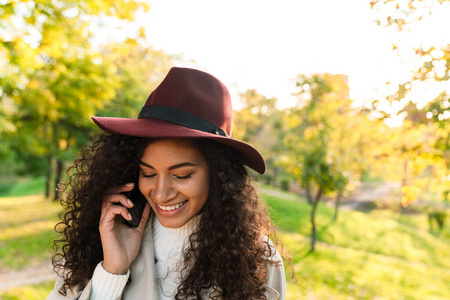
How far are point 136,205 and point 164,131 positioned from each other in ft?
1.93

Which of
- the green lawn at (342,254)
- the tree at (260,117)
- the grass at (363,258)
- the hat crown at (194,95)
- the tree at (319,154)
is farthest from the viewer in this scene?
the tree at (260,117)

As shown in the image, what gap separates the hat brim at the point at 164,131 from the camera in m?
1.48

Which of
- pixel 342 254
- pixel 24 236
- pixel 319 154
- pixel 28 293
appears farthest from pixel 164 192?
pixel 24 236

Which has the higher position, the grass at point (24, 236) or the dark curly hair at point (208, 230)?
the dark curly hair at point (208, 230)

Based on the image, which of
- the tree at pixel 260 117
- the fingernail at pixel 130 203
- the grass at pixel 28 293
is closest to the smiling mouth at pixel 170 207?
the fingernail at pixel 130 203

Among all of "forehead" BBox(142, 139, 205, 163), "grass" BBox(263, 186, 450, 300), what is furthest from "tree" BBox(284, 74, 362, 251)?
"forehead" BBox(142, 139, 205, 163)

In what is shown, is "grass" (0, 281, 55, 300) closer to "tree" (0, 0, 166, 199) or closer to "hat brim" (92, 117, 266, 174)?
"tree" (0, 0, 166, 199)

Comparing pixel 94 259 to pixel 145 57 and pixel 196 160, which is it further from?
pixel 145 57

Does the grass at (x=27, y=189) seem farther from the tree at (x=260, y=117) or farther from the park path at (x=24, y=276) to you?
the park path at (x=24, y=276)

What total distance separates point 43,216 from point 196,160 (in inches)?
660

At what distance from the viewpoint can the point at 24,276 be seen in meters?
7.57

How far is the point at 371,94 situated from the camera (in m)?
3.53

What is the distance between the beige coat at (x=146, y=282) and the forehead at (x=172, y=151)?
499mm

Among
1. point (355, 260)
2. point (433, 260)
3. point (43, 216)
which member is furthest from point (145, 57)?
point (433, 260)
